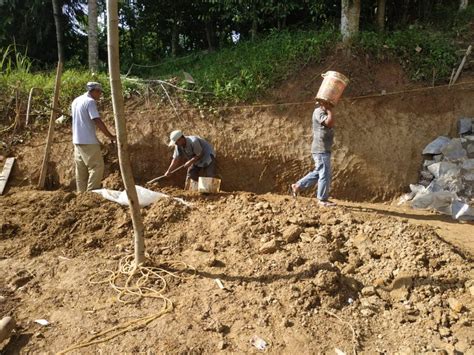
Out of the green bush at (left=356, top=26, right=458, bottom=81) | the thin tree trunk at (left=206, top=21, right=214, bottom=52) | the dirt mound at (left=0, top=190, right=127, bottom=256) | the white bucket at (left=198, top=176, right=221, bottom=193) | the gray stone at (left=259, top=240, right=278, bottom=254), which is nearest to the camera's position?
the gray stone at (left=259, top=240, right=278, bottom=254)

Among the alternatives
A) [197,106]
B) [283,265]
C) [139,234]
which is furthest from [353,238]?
[197,106]

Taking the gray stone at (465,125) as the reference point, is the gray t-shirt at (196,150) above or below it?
below

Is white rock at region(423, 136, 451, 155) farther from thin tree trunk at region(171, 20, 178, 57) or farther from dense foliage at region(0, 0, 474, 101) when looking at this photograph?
thin tree trunk at region(171, 20, 178, 57)

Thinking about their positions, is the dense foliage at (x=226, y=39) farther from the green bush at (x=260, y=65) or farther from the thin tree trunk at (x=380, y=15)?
the thin tree trunk at (x=380, y=15)

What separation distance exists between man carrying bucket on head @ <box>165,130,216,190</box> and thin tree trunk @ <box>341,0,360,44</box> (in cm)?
297

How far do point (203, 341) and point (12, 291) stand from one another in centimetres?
175

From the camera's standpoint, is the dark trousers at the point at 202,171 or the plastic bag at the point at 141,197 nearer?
the plastic bag at the point at 141,197

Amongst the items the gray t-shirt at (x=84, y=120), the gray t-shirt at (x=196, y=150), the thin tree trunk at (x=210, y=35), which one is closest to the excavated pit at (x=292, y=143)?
the gray t-shirt at (x=196, y=150)

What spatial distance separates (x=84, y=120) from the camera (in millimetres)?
5113

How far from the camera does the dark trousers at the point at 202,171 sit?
19.1ft

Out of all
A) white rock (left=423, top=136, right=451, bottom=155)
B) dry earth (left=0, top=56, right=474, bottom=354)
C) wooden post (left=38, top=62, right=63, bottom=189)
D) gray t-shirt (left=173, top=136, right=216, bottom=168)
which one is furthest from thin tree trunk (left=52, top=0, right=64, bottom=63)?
white rock (left=423, top=136, right=451, bottom=155)

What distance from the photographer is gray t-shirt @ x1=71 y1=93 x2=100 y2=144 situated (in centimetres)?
505

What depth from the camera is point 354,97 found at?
635 cm

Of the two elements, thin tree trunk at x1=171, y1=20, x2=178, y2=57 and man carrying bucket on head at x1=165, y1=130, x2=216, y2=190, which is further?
thin tree trunk at x1=171, y1=20, x2=178, y2=57
